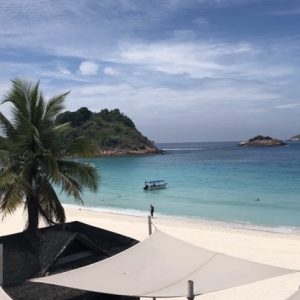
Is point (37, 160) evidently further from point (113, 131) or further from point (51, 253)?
point (113, 131)

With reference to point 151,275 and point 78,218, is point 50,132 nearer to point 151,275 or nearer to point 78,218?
point 151,275

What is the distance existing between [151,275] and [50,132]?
4.95m

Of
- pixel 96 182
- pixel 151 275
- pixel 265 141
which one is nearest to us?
pixel 151 275

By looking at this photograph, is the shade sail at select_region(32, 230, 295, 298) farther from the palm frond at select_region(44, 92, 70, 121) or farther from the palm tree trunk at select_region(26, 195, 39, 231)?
the palm frond at select_region(44, 92, 70, 121)

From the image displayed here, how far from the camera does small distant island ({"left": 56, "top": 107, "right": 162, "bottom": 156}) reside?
11044 cm

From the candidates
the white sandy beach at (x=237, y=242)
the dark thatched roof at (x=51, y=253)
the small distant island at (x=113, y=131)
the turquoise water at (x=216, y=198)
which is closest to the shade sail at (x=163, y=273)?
the dark thatched roof at (x=51, y=253)

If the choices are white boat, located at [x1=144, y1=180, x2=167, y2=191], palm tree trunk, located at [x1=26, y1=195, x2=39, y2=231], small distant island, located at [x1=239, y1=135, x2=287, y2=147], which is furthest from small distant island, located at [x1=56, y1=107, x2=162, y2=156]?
palm tree trunk, located at [x1=26, y1=195, x2=39, y2=231]

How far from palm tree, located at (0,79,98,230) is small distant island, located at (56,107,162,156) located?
9546cm

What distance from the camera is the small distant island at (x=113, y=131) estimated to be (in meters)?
110

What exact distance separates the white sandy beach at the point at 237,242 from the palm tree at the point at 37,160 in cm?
459

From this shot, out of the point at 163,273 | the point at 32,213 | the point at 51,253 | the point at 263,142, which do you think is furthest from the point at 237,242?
the point at 263,142

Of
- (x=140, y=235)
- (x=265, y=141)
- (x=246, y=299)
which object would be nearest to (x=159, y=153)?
(x=265, y=141)

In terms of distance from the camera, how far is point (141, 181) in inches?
2087

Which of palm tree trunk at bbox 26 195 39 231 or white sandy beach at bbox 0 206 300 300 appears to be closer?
palm tree trunk at bbox 26 195 39 231
